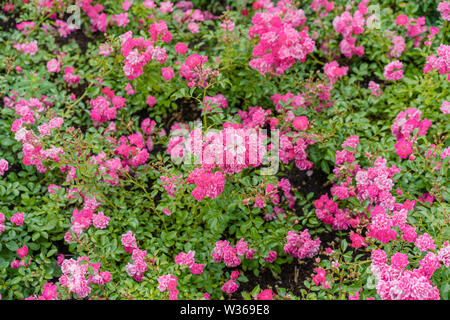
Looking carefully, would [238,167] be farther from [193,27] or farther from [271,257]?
[193,27]

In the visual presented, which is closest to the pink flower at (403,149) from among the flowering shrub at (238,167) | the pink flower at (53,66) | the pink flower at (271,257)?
the flowering shrub at (238,167)

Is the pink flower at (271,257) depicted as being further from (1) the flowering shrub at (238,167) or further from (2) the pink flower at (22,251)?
(2) the pink flower at (22,251)

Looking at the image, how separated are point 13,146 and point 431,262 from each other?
2610mm

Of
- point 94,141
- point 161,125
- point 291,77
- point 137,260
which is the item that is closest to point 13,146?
point 94,141

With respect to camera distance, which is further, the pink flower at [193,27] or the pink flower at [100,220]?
the pink flower at [193,27]

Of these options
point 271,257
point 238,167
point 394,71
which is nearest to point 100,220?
point 238,167

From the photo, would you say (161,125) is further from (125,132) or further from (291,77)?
(291,77)

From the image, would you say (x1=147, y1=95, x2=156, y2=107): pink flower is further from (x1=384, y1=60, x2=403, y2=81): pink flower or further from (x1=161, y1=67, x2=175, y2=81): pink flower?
(x1=384, y1=60, x2=403, y2=81): pink flower

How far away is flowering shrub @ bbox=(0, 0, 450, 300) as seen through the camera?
7.16 feet

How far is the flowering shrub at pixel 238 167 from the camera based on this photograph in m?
2.18

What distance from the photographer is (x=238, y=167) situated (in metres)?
2.13

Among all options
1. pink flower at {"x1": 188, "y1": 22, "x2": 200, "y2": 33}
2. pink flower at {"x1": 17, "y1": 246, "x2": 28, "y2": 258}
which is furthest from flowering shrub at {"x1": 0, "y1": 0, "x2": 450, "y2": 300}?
pink flower at {"x1": 188, "y1": 22, "x2": 200, "y2": 33}

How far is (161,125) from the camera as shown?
10.3 feet

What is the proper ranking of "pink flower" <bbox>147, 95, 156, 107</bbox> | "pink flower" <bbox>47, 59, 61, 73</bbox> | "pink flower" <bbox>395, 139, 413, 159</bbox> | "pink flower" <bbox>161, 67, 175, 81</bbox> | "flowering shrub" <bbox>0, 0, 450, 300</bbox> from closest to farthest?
"flowering shrub" <bbox>0, 0, 450, 300</bbox>
"pink flower" <bbox>395, 139, 413, 159</bbox>
"pink flower" <bbox>161, 67, 175, 81</bbox>
"pink flower" <bbox>147, 95, 156, 107</bbox>
"pink flower" <bbox>47, 59, 61, 73</bbox>
